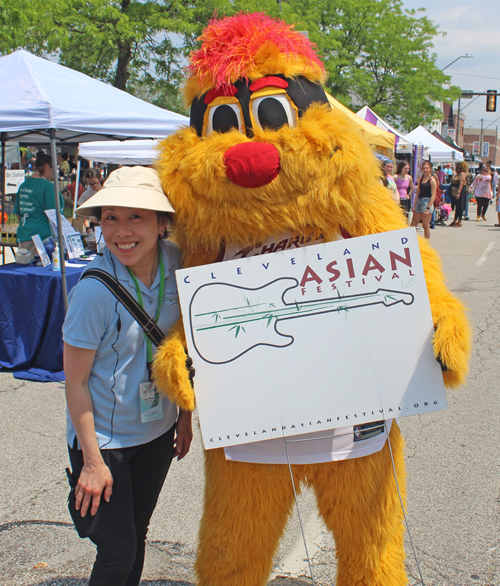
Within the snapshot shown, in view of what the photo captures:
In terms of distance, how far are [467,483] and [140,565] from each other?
189cm

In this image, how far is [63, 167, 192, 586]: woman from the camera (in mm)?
1710

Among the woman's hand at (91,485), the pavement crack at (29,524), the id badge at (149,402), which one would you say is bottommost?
the pavement crack at (29,524)

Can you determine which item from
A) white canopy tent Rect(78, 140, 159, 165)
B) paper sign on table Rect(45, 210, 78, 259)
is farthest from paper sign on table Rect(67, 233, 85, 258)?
white canopy tent Rect(78, 140, 159, 165)

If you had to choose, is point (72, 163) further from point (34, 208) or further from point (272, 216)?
point (272, 216)

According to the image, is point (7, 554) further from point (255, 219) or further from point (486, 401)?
point (486, 401)

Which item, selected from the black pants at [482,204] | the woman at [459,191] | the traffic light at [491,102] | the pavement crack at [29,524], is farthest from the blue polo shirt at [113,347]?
the traffic light at [491,102]

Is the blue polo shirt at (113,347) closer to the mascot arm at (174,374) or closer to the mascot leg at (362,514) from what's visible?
the mascot arm at (174,374)

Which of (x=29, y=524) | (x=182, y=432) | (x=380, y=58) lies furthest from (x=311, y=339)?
(x=380, y=58)

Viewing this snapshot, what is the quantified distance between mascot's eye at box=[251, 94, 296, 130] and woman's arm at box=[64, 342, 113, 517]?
0.96 m

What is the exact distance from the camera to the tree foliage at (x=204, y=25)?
46.3 feet

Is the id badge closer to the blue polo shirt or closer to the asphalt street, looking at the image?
the blue polo shirt

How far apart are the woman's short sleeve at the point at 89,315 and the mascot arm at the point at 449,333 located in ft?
3.44

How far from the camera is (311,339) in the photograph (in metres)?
1.76

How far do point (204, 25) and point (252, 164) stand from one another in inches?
720
